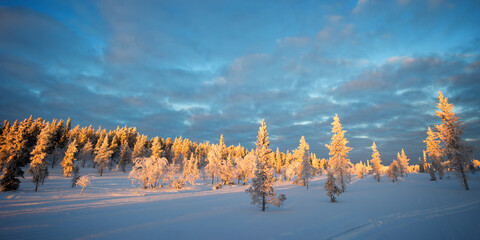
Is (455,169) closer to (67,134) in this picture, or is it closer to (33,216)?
(33,216)

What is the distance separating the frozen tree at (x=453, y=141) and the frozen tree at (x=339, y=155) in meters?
13.7

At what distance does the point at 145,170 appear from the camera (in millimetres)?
43844

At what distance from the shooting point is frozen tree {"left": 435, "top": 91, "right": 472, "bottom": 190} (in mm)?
28766

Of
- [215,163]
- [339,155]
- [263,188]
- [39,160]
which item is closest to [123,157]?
[39,160]

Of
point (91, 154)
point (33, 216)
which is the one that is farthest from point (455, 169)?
point (91, 154)

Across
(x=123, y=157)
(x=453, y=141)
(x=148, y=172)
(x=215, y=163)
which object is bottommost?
(x=148, y=172)

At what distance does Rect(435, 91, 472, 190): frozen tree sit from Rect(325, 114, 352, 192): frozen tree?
13683 millimetres

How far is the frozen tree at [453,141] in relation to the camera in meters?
28.8

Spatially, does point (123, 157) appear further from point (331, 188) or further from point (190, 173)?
point (331, 188)

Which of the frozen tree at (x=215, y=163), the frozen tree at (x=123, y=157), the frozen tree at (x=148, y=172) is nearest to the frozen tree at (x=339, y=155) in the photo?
the frozen tree at (x=215, y=163)

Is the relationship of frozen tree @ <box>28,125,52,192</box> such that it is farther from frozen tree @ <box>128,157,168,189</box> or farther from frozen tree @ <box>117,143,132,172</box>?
frozen tree @ <box>117,143,132,172</box>

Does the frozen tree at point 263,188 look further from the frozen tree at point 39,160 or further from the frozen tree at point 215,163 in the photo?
the frozen tree at point 39,160

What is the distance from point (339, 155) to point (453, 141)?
16.7 m

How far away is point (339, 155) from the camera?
39.2 metres
